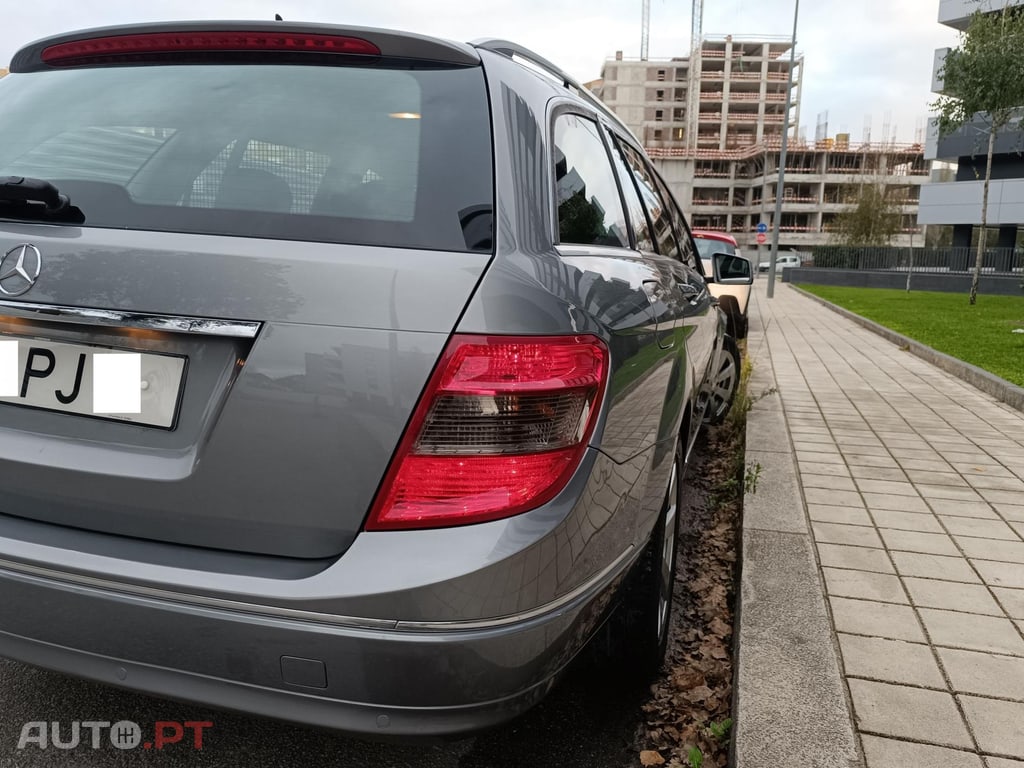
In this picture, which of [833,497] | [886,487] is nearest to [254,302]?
[833,497]

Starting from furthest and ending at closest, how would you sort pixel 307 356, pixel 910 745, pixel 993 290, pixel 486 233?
pixel 993 290 < pixel 910 745 < pixel 486 233 < pixel 307 356

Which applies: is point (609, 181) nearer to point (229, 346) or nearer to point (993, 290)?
point (229, 346)

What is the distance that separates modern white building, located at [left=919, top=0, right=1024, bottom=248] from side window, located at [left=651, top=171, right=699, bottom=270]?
3824 cm

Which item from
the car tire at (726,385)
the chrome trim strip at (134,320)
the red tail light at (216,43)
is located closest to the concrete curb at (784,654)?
the chrome trim strip at (134,320)

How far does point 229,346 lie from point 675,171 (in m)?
92.5

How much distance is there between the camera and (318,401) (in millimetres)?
1474

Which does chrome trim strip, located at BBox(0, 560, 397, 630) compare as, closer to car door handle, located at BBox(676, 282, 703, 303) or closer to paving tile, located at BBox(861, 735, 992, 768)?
paving tile, located at BBox(861, 735, 992, 768)

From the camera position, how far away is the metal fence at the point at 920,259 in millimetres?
A: 34312

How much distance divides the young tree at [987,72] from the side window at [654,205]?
1896 cm

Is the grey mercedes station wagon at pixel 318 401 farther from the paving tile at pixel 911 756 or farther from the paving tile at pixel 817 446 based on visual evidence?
the paving tile at pixel 817 446

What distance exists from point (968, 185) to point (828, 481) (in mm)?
→ 43321

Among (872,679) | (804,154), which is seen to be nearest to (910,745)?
(872,679)

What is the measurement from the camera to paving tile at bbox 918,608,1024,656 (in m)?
2.66

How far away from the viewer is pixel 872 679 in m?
2.41
